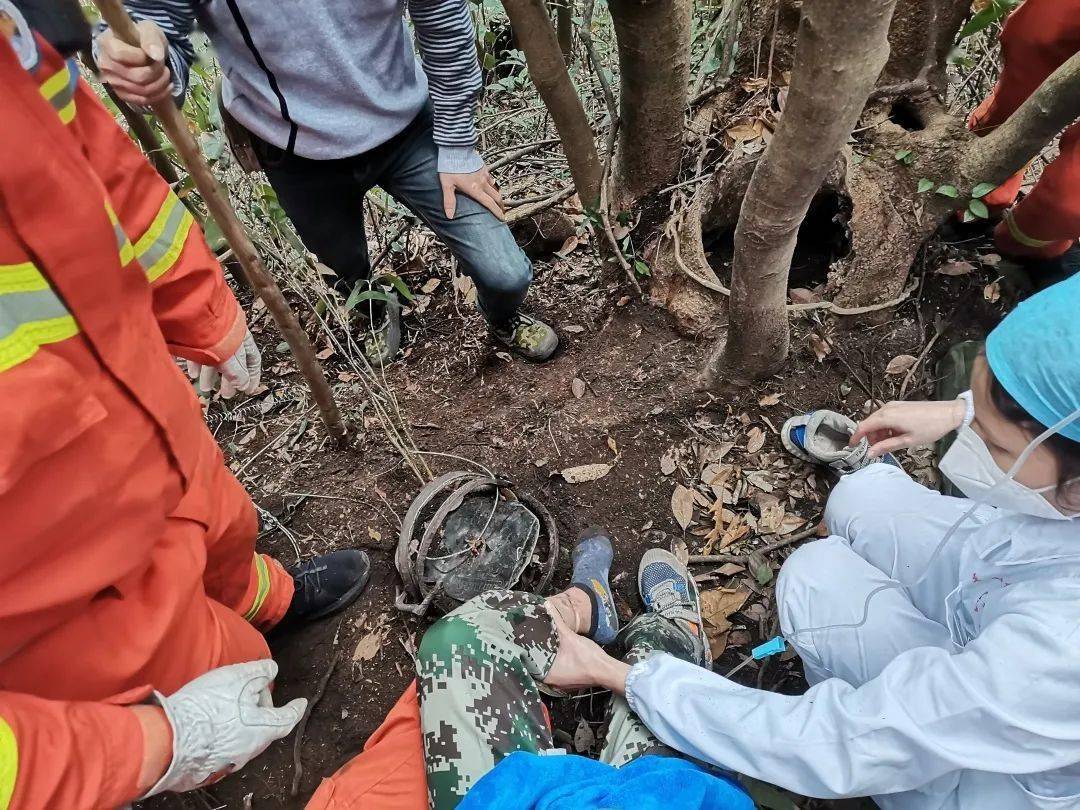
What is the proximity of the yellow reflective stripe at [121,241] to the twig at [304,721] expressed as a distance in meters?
1.54

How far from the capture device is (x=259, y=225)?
10.5 ft

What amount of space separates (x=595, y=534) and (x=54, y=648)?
5.41 ft

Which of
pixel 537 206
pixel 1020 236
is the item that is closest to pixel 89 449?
pixel 537 206

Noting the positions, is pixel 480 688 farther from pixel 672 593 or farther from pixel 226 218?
pixel 226 218

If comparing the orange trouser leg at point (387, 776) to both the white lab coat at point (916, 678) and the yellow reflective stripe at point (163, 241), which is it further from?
the yellow reflective stripe at point (163, 241)

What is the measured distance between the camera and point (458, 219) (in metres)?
2.46

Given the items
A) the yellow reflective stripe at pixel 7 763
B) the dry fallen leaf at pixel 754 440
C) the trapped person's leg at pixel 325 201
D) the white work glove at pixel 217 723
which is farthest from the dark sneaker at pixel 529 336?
the yellow reflective stripe at pixel 7 763

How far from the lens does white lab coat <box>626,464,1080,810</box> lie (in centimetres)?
120

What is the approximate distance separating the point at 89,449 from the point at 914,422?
1995mm

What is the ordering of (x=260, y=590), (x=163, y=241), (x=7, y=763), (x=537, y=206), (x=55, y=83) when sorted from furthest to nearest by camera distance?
1. (x=537, y=206)
2. (x=260, y=590)
3. (x=163, y=241)
4. (x=55, y=83)
5. (x=7, y=763)

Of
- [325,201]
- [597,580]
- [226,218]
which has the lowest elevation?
[597,580]

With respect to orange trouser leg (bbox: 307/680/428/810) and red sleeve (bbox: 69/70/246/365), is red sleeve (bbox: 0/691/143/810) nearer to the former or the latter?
orange trouser leg (bbox: 307/680/428/810)

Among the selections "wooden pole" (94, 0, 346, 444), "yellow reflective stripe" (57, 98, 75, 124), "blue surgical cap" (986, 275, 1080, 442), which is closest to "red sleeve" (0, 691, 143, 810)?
"yellow reflective stripe" (57, 98, 75, 124)

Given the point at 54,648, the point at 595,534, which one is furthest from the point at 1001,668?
the point at 54,648
